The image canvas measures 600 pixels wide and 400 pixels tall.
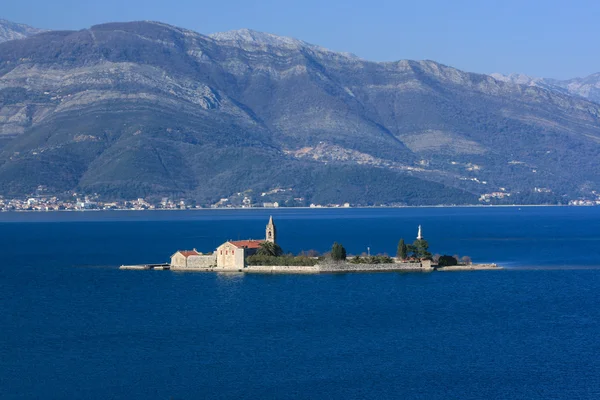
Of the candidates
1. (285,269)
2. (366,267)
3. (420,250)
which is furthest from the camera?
(420,250)

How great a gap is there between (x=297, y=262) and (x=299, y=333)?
3105 centimetres

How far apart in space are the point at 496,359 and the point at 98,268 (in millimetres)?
52377

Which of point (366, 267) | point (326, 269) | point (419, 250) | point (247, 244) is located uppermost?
point (247, 244)

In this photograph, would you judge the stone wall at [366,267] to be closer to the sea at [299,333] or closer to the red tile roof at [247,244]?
the sea at [299,333]

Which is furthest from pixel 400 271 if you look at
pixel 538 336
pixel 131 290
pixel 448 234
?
pixel 448 234

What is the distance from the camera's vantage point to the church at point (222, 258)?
93750mm

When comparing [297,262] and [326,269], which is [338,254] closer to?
[326,269]

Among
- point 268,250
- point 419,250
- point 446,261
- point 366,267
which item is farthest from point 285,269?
point 446,261

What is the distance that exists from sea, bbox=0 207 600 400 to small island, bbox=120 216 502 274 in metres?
2.17

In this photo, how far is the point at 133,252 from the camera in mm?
121250

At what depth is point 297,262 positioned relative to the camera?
93.7 m

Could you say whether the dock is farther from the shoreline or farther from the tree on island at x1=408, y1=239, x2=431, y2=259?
the tree on island at x1=408, y1=239, x2=431, y2=259

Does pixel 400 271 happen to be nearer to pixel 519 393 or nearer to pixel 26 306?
pixel 26 306

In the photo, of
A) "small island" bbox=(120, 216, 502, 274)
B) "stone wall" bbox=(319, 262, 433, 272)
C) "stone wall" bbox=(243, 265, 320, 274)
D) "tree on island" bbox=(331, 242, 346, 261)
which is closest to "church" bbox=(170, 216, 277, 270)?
"small island" bbox=(120, 216, 502, 274)
